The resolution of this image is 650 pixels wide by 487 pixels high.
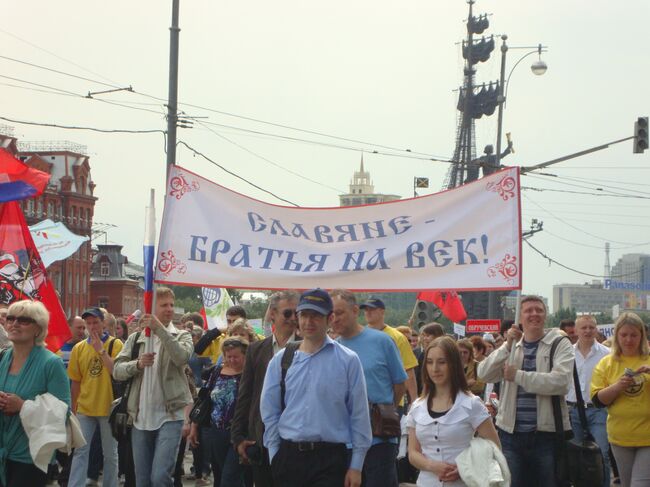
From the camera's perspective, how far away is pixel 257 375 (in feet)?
27.2

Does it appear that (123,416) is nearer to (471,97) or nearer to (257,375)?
(257,375)

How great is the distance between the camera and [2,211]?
38.6 feet

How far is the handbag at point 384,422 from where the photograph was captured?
8.17 metres

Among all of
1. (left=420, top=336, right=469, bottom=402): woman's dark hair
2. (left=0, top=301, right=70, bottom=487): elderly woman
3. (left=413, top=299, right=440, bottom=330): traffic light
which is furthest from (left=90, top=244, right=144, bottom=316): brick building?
(left=420, top=336, right=469, bottom=402): woman's dark hair

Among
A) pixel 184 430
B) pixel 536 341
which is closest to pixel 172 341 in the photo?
pixel 184 430

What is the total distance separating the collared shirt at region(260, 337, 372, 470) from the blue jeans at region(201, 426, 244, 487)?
2399 millimetres

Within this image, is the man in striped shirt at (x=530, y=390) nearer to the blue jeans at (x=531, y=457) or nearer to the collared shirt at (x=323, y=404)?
the blue jeans at (x=531, y=457)

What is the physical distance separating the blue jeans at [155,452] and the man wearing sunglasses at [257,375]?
4.14 feet

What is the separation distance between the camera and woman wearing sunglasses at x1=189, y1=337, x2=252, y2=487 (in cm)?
917

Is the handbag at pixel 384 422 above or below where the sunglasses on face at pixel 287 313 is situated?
below

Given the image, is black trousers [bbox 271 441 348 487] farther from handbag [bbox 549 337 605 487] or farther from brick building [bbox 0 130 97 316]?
brick building [bbox 0 130 97 316]

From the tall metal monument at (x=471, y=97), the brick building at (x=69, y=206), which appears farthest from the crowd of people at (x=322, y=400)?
the brick building at (x=69, y=206)

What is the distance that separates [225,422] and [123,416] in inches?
34.7

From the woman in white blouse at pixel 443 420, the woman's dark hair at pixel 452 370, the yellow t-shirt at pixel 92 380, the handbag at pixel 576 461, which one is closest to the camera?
the woman in white blouse at pixel 443 420
